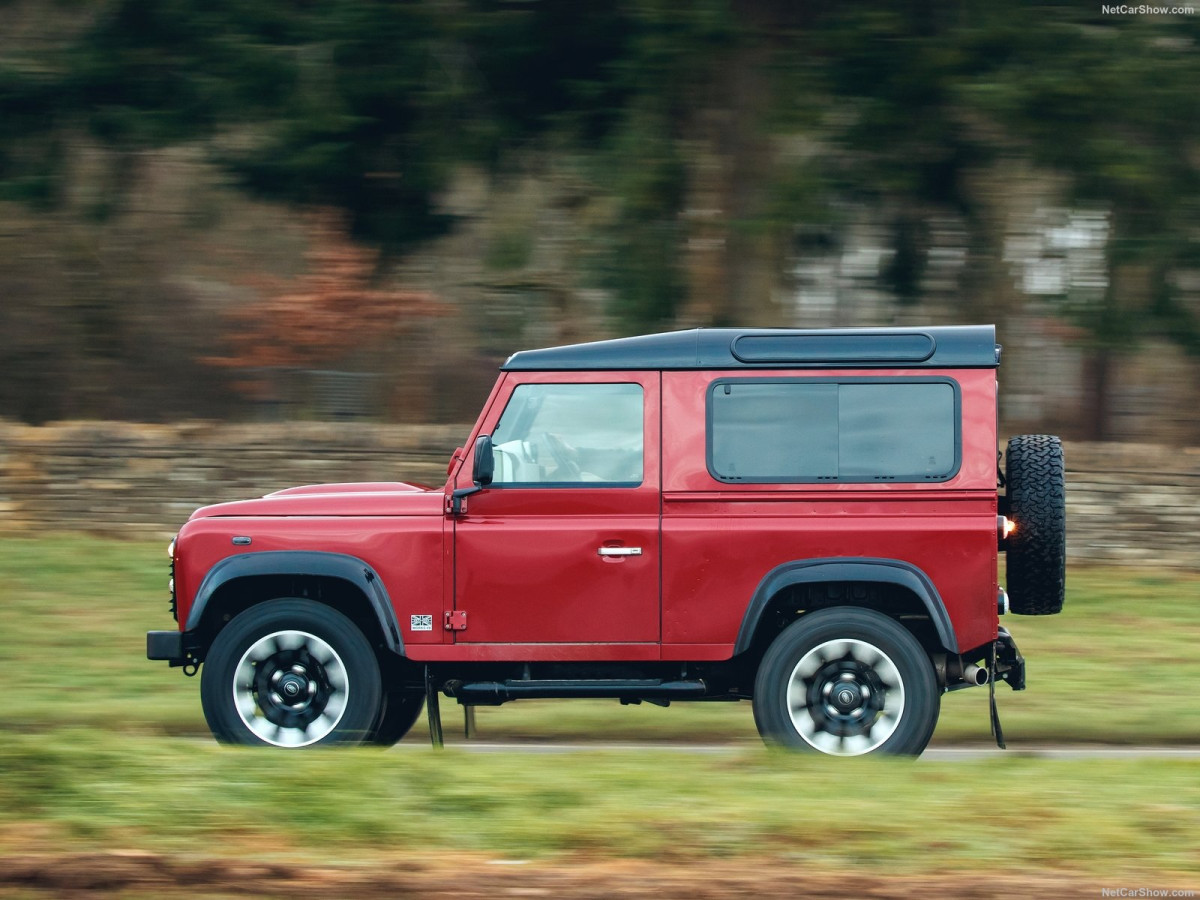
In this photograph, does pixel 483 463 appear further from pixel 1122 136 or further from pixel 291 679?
pixel 1122 136

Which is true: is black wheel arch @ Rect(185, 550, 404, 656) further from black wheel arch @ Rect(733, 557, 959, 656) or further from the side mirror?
black wheel arch @ Rect(733, 557, 959, 656)

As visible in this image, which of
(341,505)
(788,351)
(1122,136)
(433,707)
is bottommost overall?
(433,707)

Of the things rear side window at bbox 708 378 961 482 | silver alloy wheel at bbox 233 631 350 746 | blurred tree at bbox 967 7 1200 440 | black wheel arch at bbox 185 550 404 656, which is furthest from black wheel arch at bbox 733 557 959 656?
blurred tree at bbox 967 7 1200 440

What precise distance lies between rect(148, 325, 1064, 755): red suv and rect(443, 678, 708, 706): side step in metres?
0.01

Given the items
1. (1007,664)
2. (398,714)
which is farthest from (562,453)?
(1007,664)

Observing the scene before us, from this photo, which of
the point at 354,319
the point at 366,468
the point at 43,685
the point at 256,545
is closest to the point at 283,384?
the point at 354,319

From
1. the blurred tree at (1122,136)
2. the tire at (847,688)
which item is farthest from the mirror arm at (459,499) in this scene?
the blurred tree at (1122,136)

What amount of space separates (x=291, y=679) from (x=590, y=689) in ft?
4.95

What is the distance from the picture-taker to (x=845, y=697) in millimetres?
7332

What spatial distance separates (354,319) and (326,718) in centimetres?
1128

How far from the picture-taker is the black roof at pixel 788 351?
7.42 meters

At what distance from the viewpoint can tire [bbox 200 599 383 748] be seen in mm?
7480

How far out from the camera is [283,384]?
18359mm

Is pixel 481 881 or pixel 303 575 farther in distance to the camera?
pixel 303 575
